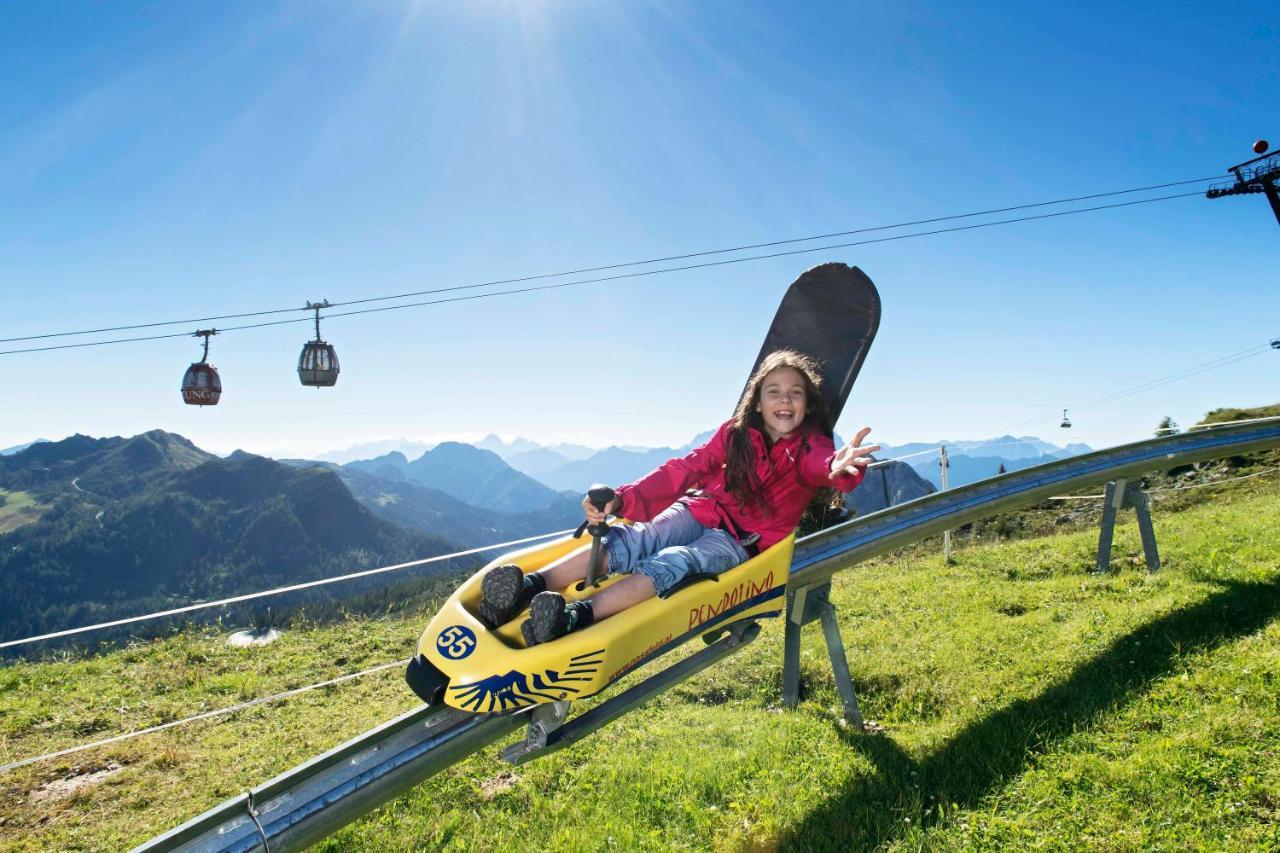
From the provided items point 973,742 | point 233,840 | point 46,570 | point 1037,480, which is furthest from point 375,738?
point 46,570

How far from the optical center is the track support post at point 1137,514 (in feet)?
19.7

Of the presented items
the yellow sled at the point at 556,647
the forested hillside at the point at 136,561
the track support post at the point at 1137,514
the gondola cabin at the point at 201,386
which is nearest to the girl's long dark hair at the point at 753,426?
the yellow sled at the point at 556,647

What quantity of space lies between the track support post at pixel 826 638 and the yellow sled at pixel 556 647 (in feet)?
3.00

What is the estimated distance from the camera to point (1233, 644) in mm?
4176

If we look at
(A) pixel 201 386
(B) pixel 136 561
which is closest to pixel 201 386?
(A) pixel 201 386

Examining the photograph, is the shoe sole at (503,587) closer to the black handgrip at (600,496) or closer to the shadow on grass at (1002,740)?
the black handgrip at (600,496)

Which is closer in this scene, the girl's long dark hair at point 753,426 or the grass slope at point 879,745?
the grass slope at point 879,745

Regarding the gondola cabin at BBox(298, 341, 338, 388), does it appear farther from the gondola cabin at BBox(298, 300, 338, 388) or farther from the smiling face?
the smiling face

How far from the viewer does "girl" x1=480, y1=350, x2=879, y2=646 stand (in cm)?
341

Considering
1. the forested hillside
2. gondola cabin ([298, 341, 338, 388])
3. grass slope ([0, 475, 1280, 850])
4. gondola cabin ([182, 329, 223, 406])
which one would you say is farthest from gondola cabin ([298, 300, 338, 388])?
the forested hillside

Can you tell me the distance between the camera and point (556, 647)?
2.90 meters

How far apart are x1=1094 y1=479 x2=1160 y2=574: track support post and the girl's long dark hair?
→ 3.58m

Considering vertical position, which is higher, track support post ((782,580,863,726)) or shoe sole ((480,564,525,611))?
shoe sole ((480,564,525,611))

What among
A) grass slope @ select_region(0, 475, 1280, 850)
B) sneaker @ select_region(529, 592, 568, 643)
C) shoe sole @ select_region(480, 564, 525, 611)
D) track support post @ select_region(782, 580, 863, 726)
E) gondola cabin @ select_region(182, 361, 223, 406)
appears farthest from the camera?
gondola cabin @ select_region(182, 361, 223, 406)
